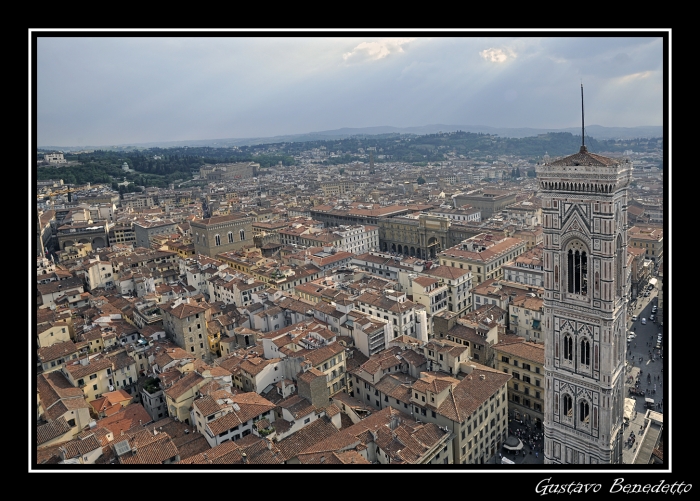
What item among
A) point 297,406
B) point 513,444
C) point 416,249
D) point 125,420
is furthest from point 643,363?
point 416,249

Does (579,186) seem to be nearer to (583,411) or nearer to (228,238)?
(583,411)

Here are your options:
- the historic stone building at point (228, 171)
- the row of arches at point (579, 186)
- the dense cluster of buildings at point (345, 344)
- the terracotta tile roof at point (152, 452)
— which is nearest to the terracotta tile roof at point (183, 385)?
the dense cluster of buildings at point (345, 344)

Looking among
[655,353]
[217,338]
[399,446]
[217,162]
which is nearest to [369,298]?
[217,338]

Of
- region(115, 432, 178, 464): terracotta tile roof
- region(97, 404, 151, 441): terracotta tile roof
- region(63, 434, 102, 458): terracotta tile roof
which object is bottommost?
region(97, 404, 151, 441): terracotta tile roof

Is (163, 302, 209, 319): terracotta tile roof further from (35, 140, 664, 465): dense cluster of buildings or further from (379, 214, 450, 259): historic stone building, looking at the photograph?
(379, 214, 450, 259): historic stone building

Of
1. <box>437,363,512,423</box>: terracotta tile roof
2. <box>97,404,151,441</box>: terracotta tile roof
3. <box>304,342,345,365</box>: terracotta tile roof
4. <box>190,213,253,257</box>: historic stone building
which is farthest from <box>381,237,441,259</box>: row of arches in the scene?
<box>97,404,151,441</box>: terracotta tile roof
